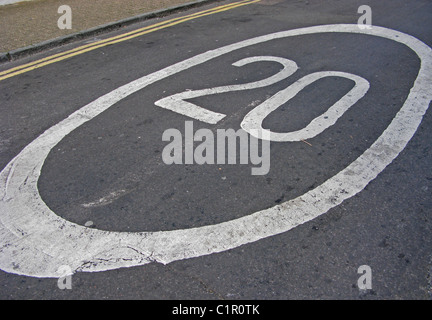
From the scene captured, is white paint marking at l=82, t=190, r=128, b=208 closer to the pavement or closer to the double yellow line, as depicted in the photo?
the double yellow line

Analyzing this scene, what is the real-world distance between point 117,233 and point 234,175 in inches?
46.0

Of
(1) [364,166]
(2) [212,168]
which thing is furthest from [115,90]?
(1) [364,166]

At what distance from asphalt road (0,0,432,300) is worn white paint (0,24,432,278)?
0.07 meters

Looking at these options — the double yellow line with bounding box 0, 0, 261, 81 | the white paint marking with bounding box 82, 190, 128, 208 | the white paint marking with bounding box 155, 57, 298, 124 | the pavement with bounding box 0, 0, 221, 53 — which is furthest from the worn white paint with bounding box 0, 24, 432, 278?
the pavement with bounding box 0, 0, 221, 53

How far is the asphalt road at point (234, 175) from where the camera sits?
2764 millimetres

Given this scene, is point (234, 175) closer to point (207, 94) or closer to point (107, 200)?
point (107, 200)

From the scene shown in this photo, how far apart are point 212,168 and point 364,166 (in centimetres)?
137

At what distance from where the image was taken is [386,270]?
279 cm

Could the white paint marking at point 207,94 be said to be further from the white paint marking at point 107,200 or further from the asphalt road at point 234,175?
the white paint marking at point 107,200

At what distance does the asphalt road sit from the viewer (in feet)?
9.07

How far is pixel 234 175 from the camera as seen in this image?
12.5ft

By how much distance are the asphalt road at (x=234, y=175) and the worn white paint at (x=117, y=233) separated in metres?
0.07

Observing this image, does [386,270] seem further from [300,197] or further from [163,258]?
[163,258]

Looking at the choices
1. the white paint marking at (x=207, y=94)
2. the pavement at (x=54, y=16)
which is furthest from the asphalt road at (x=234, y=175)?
the pavement at (x=54, y=16)
